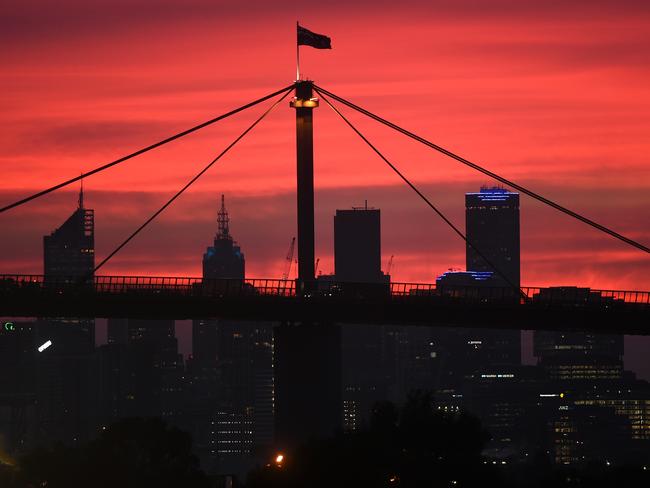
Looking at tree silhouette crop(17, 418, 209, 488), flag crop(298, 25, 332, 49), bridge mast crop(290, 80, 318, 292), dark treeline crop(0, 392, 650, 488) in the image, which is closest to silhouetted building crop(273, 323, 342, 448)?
dark treeline crop(0, 392, 650, 488)

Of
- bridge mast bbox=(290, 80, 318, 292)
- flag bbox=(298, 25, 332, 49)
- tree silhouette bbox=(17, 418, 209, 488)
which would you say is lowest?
tree silhouette bbox=(17, 418, 209, 488)

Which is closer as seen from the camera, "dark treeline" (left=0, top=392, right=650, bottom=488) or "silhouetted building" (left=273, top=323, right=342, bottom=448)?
"dark treeline" (left=0, top=392, right=650, bottom=488)

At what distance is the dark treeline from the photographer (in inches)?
4417

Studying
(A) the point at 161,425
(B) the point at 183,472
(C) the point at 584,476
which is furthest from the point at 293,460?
(A) the point at 161,425

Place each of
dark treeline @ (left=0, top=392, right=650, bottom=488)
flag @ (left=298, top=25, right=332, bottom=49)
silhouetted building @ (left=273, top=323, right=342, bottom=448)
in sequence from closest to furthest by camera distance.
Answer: dark treeline @ (left=0, top=392, right=650, bottom=488) → silhouetted building @ (left=273, top=323, right=342, bottom=448) → flag @ (left=298, top=25, right=332, bottom=49)

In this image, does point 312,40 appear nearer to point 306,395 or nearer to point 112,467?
point 306,395

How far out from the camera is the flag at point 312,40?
501ft

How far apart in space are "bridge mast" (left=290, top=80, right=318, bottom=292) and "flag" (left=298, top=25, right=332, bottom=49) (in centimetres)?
493

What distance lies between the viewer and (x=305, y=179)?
16175 cm

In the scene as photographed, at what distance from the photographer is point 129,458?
125 meters

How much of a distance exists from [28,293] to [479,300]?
30.6 meters

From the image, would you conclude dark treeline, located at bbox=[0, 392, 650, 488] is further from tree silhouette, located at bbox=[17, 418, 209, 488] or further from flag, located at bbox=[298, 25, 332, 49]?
flag, located at bbox=[298, 25, 332, 49]

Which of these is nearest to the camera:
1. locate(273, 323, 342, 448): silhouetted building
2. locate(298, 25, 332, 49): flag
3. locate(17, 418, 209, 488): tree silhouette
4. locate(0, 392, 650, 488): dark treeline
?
locate(0, 392, 650, 488): dark treeline

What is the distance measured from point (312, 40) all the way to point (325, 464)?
47049mm
